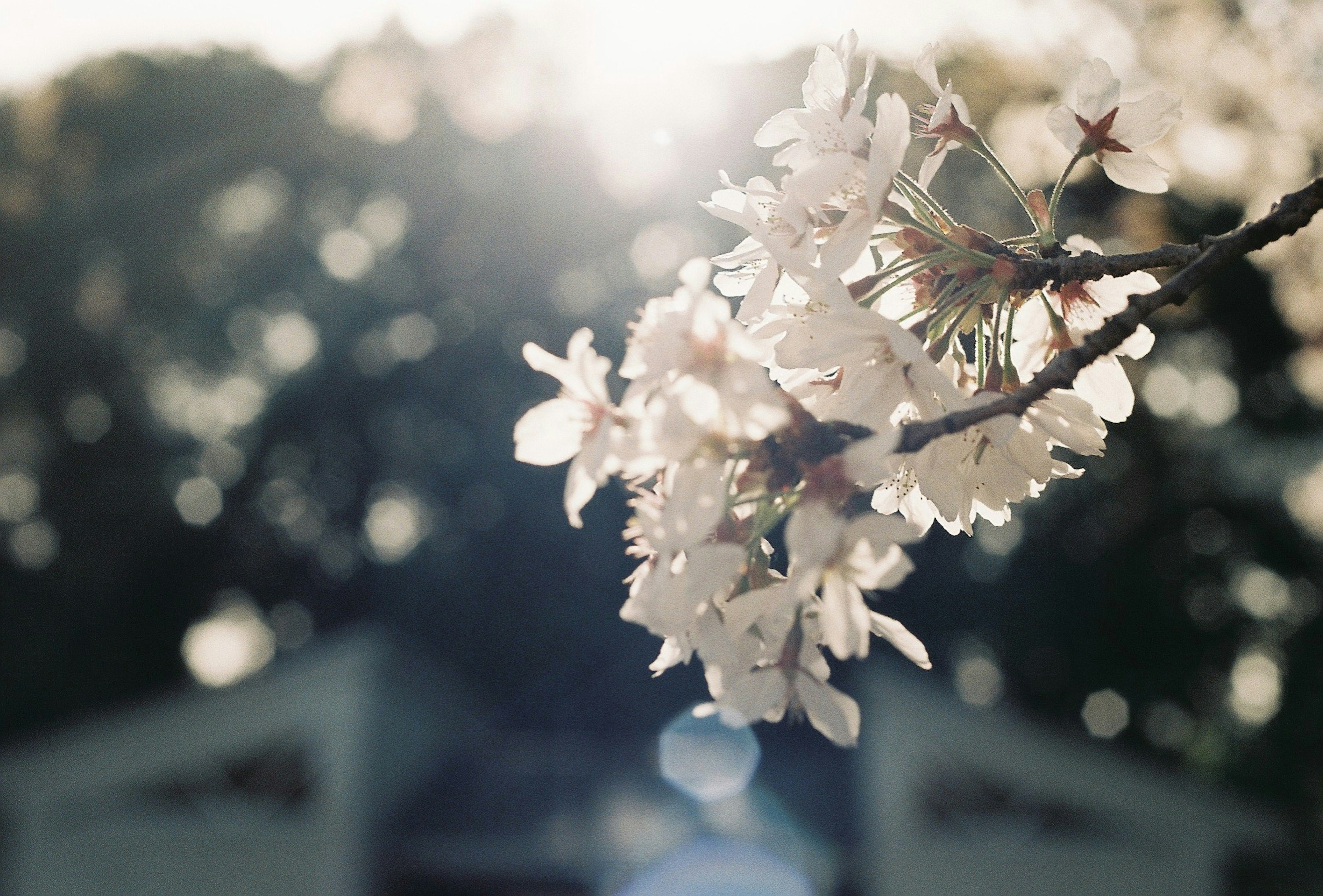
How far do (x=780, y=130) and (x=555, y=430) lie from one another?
0.46 meters

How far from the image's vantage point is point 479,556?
15633mm

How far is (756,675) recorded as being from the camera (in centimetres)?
93

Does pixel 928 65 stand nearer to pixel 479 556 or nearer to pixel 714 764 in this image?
pixel 714 764

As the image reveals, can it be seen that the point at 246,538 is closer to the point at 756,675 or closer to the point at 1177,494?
the point at 1177,494

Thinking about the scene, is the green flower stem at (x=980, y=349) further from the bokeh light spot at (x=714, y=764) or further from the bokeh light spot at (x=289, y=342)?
the bokeh light spot at (x=289, y=342)

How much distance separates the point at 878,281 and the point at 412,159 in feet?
51.4

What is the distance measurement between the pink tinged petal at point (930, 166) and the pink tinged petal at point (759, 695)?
484mm

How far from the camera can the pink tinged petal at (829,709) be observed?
37.1 inches

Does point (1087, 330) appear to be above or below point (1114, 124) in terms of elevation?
below

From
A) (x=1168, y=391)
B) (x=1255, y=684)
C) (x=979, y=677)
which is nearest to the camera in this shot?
(x=1168, y=391)

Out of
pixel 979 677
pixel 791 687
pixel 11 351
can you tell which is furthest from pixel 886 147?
pixel 11 351

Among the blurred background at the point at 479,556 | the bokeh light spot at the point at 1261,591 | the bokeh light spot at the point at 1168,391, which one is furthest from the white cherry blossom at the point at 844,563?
the bokeh light spot at the point at 1261,591

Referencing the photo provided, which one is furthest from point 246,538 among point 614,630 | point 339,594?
point 614,630

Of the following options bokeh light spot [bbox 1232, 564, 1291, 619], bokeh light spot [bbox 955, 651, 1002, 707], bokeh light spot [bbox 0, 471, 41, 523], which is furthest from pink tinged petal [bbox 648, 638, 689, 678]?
bokeh light spot [bbox 0, 471, 41, 523]
